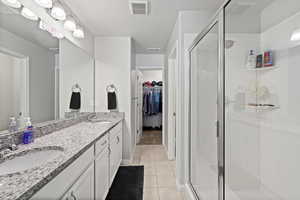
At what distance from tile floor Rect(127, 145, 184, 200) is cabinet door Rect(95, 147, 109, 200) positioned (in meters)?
0.58

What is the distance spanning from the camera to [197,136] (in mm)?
2170

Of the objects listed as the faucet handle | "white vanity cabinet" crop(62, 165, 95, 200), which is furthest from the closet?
the faucet handle

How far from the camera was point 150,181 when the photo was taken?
8.69 ft

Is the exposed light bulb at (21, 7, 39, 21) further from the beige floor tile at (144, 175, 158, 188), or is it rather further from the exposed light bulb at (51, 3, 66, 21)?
the beige floor tile at (144, 175, 158, 188)

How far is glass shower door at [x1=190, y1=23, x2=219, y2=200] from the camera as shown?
5.43 feet

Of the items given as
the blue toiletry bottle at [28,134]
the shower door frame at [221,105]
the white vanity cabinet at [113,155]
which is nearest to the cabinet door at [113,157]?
the white vanity cabinet at [113,155]

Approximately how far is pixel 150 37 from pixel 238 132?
246 centimetres

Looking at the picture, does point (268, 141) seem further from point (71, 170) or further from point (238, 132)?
point (71, 170)

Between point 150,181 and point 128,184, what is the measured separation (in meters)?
0.33

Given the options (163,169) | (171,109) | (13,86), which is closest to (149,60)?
(171,109)

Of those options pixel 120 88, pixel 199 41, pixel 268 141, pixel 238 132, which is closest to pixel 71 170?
pixel 238 132

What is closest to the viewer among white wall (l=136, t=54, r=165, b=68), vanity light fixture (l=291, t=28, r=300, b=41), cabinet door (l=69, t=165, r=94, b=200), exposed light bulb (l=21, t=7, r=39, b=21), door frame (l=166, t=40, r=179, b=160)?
cabinet door (l=69, t=165, r=94, b=200)

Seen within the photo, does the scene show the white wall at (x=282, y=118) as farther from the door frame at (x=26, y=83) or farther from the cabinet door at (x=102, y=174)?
the door frame at (x=26, y=83)

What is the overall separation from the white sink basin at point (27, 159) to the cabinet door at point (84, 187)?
26cm
